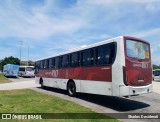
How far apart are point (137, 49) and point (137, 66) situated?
0.93 metres

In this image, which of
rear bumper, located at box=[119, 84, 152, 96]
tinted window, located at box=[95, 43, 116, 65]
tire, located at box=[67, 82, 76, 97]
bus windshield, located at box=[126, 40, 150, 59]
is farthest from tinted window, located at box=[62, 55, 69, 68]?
rear bumper, located at box=[119, 84, 152, 96]

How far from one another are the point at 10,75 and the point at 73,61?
108ft

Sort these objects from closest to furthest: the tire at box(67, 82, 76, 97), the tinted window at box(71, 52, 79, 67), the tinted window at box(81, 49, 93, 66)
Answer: the tinted window at box(81, 49, 93, 66) < the tinted window at box(71, 52, 79, 67) < the tire at box(67, 82, 76, 97)

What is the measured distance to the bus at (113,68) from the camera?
984cm

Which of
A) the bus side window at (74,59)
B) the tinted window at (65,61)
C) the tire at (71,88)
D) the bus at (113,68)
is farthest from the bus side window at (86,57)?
the tinted window at (65,61)

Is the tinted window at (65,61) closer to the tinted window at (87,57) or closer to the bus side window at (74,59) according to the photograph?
the bus side window at (74,59)

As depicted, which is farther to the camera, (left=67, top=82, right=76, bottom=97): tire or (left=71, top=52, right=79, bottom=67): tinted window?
(left=67, top=82, right=76, bottom=97): tire

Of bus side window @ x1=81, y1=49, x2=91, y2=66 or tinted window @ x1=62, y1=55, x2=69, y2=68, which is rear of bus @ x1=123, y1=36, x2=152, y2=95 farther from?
tinted window @ x1=62, y1=55, x2=69, y2=68

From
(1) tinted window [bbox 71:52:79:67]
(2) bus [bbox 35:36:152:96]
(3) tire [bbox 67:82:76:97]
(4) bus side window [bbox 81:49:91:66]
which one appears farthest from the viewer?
(3) tire [bbox 67:82:76:97]

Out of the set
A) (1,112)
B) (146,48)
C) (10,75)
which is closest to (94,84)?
(146,48)

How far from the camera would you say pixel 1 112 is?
339 inches

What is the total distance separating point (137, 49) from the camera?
1071cm

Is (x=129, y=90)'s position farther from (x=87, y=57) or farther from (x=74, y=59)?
(x=74, y=59)

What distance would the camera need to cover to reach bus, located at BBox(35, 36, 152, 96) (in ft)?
32.3
